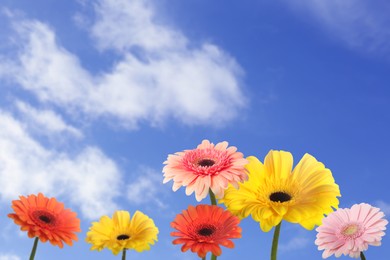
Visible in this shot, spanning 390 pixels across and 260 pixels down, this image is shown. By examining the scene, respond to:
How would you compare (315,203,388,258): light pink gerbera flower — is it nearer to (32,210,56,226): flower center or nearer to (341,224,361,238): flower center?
(341,224,361,238): flower center

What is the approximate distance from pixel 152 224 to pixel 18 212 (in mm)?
949

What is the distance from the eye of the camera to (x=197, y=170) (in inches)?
118

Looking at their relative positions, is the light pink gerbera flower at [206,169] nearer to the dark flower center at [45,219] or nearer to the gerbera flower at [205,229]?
the gerbera flower at [205,229]

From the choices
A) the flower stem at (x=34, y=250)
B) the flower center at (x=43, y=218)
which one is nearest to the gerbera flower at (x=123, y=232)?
the flower center at (x=43, y=218)

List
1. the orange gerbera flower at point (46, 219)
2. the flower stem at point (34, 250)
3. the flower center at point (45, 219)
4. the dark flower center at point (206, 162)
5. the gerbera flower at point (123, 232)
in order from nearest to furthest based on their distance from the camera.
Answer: the dark flower center at point (206, 162) < the flower stem at point (34, 250) < the orange gerbera flower at point (46, 219) < the flower center at point (45, 219) < the gerbera flower at point (123, 232)

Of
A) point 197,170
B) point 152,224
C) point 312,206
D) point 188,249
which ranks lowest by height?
point 188,249

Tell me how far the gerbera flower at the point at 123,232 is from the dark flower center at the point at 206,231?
99 cm

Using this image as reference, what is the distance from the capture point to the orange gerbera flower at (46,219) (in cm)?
327

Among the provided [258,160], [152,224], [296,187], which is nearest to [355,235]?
[296,187]

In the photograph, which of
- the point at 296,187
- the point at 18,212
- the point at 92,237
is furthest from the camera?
the point at 92,237

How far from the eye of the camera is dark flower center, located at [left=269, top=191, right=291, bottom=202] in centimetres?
291

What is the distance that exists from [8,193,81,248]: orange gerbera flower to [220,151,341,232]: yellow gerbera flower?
41.4 inches

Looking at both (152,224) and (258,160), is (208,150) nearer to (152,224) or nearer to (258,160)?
(258,160)

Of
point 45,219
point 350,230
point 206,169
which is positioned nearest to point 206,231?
point 206,169
